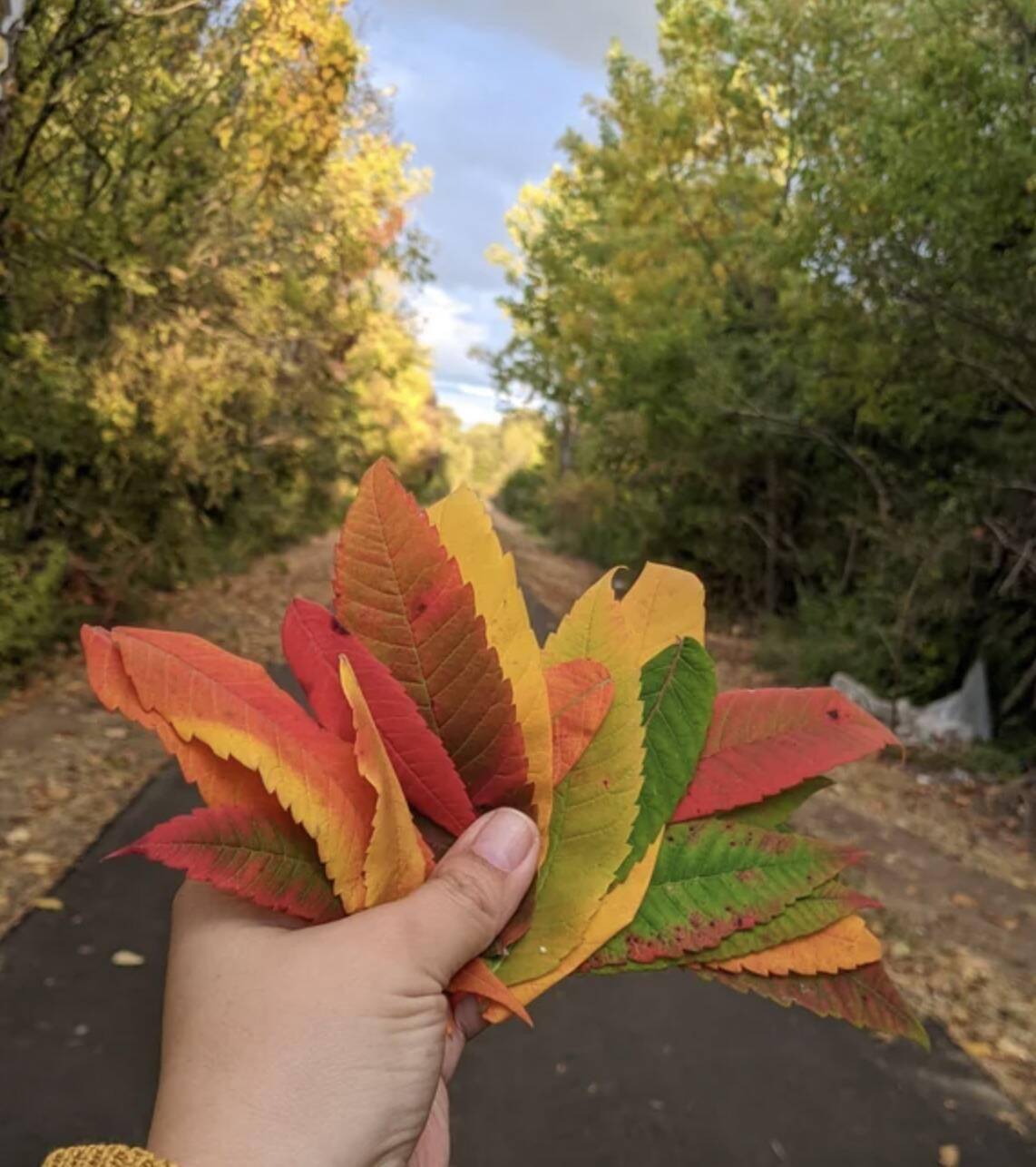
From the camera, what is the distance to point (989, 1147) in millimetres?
3434

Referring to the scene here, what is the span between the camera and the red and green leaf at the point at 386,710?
3.21ft

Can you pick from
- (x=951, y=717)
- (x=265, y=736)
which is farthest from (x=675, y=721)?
(x=951, y=717)

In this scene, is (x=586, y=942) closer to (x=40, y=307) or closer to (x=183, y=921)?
(x=183, y=921)

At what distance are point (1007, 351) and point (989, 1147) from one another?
5.92 meters

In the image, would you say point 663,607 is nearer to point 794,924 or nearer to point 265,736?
point 794,924

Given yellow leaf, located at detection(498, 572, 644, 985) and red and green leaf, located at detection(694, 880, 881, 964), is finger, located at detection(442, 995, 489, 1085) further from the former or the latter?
red and green leaf, located at detection(694, 880, 881, 964)

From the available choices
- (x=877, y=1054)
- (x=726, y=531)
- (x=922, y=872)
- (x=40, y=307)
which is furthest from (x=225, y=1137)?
(x=726, y=531)

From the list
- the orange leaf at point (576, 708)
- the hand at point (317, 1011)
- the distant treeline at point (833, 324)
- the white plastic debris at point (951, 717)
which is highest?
the distant treeline at point (833, 324)

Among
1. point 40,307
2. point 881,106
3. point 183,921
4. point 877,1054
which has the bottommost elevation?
point 877,1054

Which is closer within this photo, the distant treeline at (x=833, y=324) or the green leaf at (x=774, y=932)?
the green leaf at (x=774, y=932)

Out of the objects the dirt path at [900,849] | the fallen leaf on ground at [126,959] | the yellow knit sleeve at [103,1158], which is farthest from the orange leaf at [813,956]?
the fallen leaf on ground at [126,959]

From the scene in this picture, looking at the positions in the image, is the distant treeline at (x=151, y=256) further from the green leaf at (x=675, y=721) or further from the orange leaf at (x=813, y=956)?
the orange leaf at (x=813, y=956)

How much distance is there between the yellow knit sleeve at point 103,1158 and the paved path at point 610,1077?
2.67 metres

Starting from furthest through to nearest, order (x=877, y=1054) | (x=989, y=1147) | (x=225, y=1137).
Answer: (x=877, y=1054), (x=989, y=1147), (x=225, y=1137)
